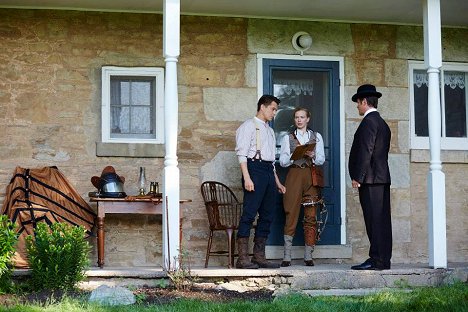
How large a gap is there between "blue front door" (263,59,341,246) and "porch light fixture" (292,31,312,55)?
0.16 metres

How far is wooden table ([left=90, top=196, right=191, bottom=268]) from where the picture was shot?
980cm

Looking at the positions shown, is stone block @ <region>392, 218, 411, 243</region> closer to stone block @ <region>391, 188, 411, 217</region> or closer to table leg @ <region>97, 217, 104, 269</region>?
stone block @ <region>391, 188, 411, 217</region>

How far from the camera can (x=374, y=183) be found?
30.6 ft

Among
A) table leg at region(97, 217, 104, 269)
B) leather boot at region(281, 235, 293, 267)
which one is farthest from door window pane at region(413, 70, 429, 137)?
table leg at region(97, 217, 104, 269)

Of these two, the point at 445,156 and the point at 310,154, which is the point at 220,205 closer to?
the point at 310,154

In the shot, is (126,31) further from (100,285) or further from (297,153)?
(100,285)

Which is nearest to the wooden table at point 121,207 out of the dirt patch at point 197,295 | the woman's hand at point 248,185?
the woman's hand at point 248,185

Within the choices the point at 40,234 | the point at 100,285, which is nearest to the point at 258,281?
the point at 100,285

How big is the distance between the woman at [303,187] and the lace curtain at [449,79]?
1900 millimetres

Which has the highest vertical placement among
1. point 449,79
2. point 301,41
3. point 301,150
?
point 301,41

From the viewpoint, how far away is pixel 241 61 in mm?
10789

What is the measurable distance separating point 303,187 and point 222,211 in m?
0.99

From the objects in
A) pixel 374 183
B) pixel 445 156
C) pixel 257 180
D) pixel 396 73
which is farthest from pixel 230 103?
pixel 445 156

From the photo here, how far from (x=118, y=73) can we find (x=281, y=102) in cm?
198
